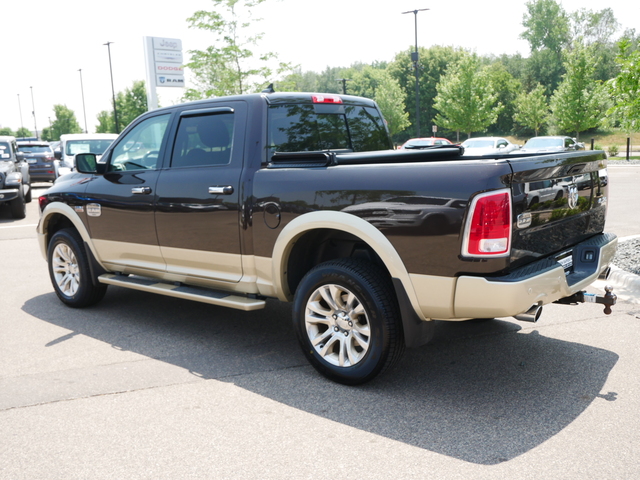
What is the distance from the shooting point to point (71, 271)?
245 inches

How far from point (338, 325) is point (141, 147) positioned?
8.75 feet

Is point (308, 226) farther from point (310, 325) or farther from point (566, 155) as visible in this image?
point (566, 155)

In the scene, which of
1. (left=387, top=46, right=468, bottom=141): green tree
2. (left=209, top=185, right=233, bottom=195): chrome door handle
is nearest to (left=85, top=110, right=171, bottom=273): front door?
(left=209, top=185, right=233, bottom=195): chrome door handle

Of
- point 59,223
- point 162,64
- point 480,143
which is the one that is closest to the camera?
point 59,223

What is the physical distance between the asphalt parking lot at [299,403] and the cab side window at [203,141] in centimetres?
149

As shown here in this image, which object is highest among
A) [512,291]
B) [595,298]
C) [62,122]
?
[62,122]

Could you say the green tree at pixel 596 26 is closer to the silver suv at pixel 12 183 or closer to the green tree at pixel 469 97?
the green tree at pixel 469 97

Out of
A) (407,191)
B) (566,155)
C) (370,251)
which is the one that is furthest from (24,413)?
(566,155)

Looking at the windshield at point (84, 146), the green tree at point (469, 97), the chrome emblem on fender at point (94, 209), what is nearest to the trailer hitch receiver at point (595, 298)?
the chrome emblem on fender at point (94, 209)

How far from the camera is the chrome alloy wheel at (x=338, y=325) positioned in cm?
399

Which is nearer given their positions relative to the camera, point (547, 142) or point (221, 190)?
point (221, 190)

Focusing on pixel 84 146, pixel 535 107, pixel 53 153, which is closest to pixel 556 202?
pixel 84 146

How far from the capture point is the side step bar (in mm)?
4555

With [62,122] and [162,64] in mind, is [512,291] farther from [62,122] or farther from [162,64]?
[62,122]
